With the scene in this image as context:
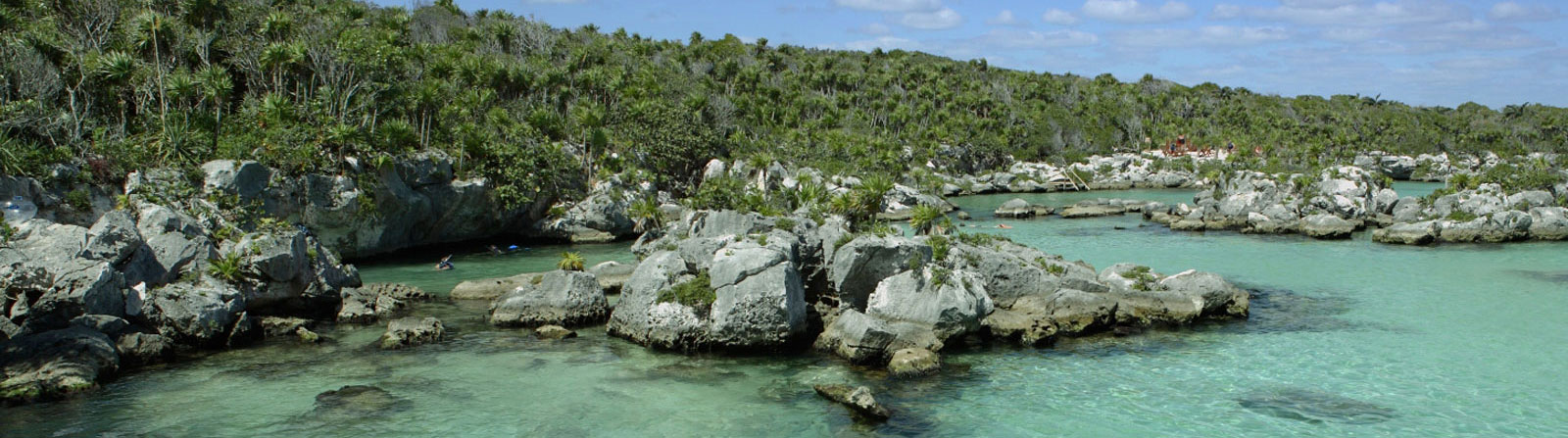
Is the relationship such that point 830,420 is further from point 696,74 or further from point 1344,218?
point 696,74

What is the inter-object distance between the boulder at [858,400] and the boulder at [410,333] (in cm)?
1217

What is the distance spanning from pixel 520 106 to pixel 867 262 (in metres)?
41.5

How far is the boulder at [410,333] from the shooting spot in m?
25.5

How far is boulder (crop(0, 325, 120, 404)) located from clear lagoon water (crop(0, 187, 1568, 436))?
55cm

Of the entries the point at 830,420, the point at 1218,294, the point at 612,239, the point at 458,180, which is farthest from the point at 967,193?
the point at 830,420

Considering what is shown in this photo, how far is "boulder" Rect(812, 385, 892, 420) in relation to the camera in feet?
62.7

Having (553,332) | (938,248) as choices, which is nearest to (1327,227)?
(938,248)

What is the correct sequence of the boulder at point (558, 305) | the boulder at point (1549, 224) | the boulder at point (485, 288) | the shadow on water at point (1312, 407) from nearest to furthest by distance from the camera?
the shadow on water at point (1312, 407) < the boulder at point (558, 305) < the boulder at point (485, 288) < the boulder at point (1549, 224)

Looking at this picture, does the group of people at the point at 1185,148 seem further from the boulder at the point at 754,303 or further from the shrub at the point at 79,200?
the shrub at the point at 79,200

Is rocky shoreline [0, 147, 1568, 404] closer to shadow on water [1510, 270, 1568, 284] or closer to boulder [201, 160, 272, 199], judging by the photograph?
boulder [201, 160, 272, 199]

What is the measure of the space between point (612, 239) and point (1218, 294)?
1298 inches

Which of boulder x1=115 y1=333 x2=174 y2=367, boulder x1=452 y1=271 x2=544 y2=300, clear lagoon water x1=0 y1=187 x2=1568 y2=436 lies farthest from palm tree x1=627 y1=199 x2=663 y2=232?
boulder x1=115 y1=333 x2=174 y2=367

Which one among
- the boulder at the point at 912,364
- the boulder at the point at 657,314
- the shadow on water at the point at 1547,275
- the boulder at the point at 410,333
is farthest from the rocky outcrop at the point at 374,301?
the shadow on water at the point at 1547,275

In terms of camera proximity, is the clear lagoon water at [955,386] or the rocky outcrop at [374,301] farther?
the rocky outcrop at [374,301]
